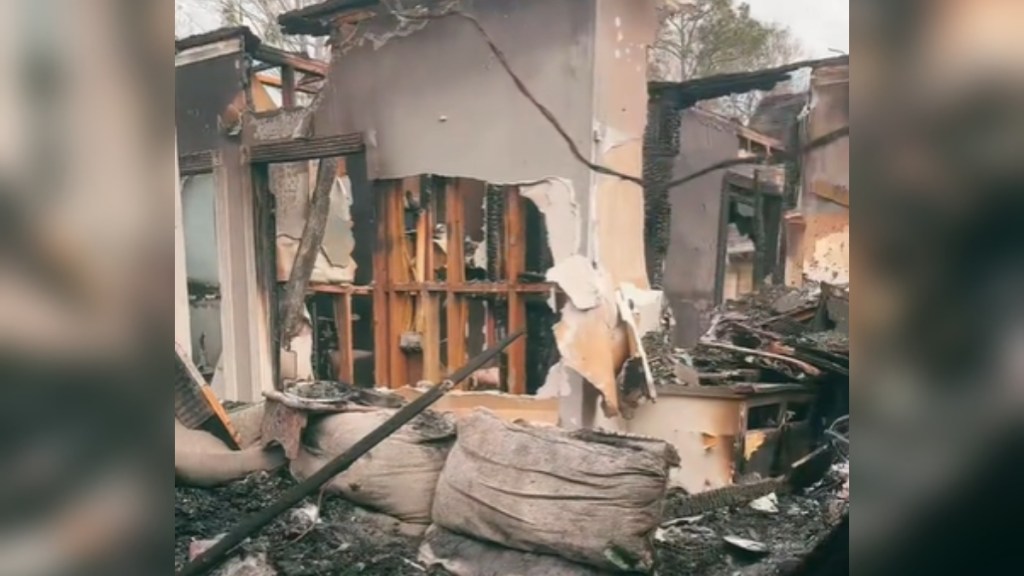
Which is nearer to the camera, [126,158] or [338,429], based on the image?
[126,158]

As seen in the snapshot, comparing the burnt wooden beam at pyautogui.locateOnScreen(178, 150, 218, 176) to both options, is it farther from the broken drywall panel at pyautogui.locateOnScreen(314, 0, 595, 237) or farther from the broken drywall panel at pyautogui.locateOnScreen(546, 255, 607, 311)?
the broken drywall panel at pyautogui.locateOnScreen(546, 255, 607, 311)

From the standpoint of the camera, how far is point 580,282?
87.0 inches

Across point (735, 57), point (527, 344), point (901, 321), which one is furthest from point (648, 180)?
point (901, 321)

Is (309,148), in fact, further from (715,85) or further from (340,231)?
(715,85)

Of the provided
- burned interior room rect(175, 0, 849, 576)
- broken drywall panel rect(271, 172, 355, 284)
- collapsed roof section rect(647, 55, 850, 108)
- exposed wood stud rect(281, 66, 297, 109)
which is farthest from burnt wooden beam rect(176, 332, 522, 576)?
exposed wood stud rect(281, 66, 297, 109)

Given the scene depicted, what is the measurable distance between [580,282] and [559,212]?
7.6 inches

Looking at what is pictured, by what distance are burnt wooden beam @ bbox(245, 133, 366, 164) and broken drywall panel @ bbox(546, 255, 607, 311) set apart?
2.19 feet

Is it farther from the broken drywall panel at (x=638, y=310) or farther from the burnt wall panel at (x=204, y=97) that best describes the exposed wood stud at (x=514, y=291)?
the burnt wall panel at (x=204, y=97)

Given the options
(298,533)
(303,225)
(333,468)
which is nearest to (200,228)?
(303,225)

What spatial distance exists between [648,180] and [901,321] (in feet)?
2.31

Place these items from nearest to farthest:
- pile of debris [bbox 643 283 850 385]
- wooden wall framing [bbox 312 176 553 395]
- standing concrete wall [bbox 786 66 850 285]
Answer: standing concrete wall [bbox 786 66 850 285] → pile of debris [bbox 643 283 850 385] → wooden wall framing [bbox 312 176 553 395]

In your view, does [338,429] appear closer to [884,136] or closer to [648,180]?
[648,180]

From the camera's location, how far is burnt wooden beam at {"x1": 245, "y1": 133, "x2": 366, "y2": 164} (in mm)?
2357

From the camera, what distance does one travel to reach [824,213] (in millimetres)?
2107
